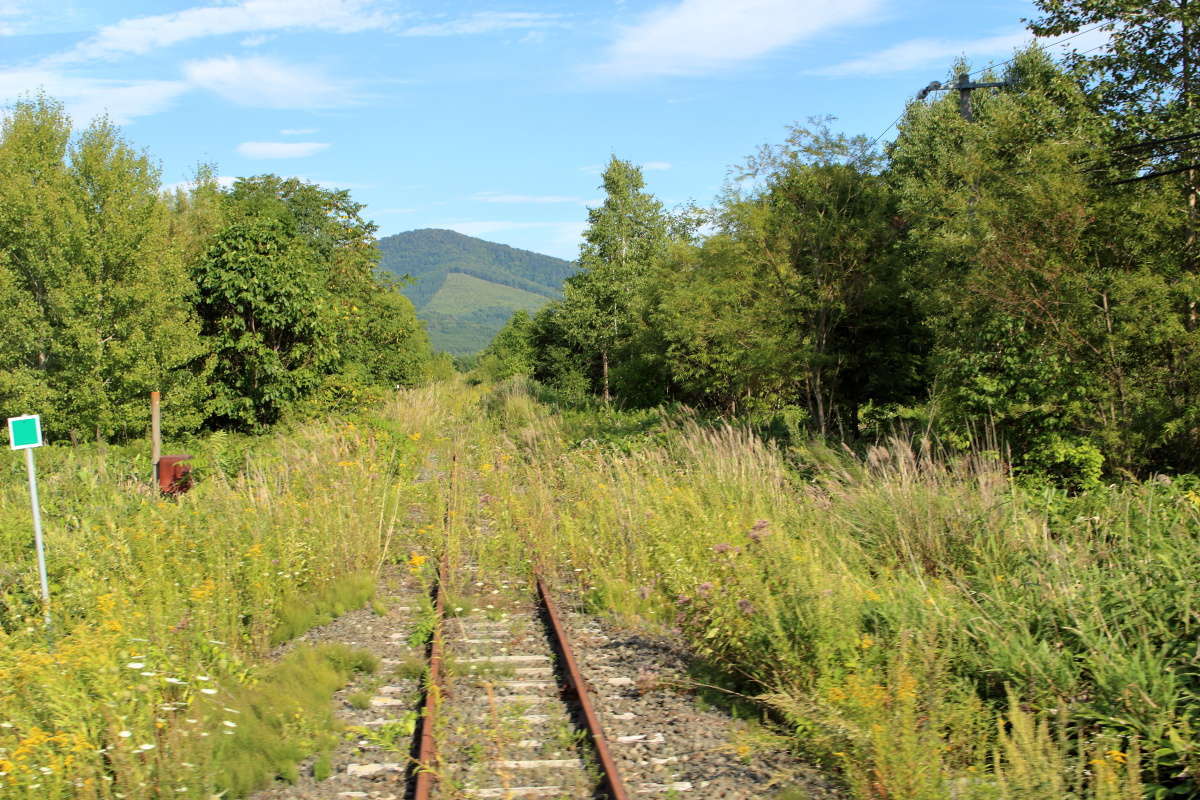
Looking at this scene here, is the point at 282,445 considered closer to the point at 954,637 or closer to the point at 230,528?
the point at 230,528

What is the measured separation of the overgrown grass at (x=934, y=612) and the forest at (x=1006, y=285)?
2080 millimetres

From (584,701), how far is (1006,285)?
10000mm

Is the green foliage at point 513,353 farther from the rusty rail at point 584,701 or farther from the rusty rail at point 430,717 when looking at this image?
the rusty rail at point 430,717

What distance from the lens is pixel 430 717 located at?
17.7 feet

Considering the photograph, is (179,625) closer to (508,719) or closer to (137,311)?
(508,719)

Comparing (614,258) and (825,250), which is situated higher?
(614,258)

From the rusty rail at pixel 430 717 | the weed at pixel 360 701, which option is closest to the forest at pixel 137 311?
the rusty rail at pixel 430 717

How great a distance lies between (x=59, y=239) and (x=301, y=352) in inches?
260


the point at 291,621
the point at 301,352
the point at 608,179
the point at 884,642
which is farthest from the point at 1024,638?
the point at 608,179

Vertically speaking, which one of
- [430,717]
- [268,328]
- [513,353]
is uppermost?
[513,353]

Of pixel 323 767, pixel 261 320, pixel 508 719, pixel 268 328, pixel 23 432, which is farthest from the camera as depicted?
pixel 268 328

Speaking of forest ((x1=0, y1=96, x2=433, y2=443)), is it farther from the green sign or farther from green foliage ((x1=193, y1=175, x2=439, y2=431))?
the green sign

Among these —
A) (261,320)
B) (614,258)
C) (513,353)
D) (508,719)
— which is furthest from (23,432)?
(513,353)

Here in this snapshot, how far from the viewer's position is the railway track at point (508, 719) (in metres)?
4.66
